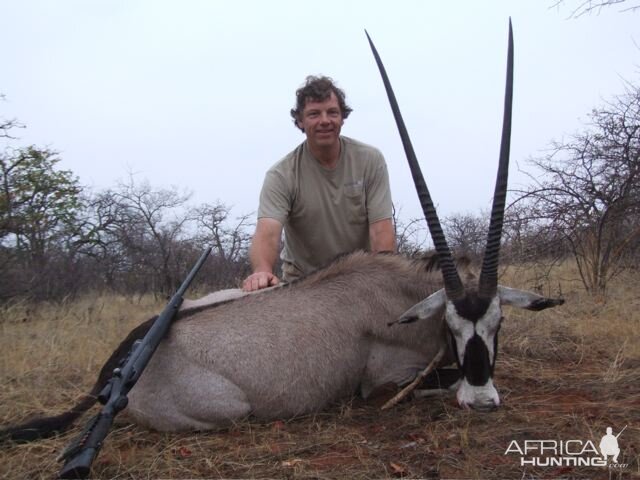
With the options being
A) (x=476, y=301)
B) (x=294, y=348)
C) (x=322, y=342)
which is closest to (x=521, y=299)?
(x=476, y=301)

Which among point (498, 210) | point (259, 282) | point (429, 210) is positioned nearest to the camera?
point (498, 210)

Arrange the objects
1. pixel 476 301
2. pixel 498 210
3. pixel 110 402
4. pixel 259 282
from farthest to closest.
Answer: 1. pixel 259 282
2. pixel 498 210
3. pixel 476 301
4. pixel 110 402

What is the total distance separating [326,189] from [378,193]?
0.39 m

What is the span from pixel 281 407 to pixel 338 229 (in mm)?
1821

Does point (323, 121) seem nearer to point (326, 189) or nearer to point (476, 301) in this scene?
point (326, 189)

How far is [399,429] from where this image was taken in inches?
109

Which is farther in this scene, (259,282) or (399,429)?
A: (259,282)

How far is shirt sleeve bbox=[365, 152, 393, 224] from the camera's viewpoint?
177 inches

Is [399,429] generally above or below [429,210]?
below

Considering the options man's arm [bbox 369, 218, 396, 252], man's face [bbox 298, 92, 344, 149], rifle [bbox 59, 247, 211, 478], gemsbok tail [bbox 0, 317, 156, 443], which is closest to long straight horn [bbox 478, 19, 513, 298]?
man's arm [bbox 369, 218, 396, 252]

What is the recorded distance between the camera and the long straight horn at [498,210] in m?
3.07

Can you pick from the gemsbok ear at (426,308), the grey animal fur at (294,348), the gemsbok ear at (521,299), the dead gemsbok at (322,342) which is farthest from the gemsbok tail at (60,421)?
the gemsbok ear at (521,299)

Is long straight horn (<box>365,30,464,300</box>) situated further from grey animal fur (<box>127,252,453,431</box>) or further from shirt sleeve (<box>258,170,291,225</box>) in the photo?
shirt sleeve (<box>258,170,291,225</box>)

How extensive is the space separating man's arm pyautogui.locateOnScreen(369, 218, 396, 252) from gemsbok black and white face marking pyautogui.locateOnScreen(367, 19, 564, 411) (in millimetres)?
1129
